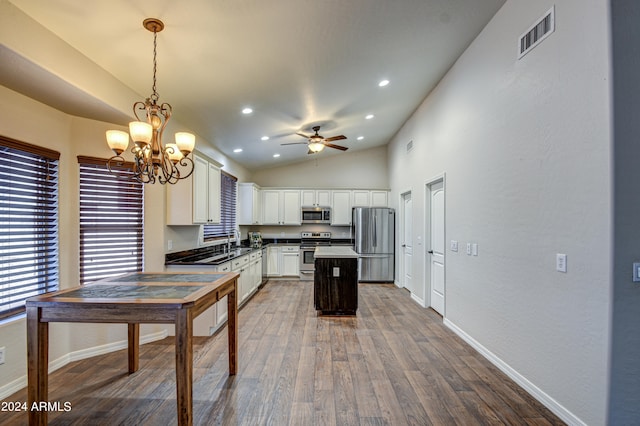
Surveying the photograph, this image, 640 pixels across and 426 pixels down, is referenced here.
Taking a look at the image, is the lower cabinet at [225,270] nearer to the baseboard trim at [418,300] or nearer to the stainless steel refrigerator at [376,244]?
the stainless steel refrigerator at [376,244]

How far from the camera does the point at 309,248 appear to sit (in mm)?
7078

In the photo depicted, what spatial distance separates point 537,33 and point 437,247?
296 centimetres

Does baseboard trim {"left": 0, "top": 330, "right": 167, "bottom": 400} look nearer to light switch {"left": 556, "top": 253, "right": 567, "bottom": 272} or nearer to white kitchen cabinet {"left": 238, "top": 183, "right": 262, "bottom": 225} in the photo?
white kitchen cabinet {"left": 238, "top": 183, "right": 262, "bottom": 225}

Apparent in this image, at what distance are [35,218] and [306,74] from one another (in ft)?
9.49

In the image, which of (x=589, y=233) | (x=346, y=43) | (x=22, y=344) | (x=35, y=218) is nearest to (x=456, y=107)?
(x=346, y=43)

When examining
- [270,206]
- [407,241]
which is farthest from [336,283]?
[270,206]

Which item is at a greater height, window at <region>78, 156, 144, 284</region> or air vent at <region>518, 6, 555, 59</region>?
air vent at <region>518, 6, 555, 59</region>

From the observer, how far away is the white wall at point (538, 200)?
1871mm

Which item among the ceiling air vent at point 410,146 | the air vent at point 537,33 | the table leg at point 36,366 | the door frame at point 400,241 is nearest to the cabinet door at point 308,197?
the door frame at point 400,241

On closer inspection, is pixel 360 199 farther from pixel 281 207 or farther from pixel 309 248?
pixel 281 207

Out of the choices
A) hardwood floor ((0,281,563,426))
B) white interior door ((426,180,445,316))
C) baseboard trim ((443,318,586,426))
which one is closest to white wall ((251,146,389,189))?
white interior door ((426,180,445,316))

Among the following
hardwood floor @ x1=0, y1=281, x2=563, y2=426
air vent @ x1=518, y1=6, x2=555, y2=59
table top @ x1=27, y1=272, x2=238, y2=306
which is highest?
air vent @ x1=518, y1=6, x2=555, y2=59

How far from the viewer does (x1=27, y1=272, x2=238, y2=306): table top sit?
1949mm

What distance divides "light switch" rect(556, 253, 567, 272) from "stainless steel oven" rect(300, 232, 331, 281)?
16.3ft
